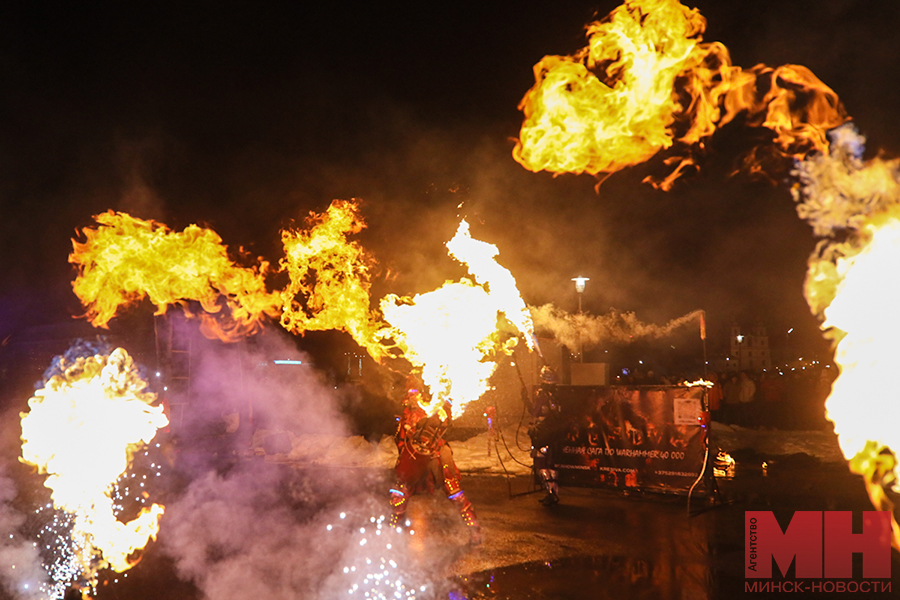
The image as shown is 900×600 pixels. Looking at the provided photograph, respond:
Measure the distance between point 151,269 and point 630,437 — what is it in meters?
8.22

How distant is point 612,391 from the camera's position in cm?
840

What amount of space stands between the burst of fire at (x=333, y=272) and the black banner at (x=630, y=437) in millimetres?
4864

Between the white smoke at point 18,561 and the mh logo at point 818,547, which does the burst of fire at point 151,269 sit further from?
the mh logo at point 818,547

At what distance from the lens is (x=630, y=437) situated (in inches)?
324

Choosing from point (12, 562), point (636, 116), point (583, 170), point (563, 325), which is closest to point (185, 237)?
point (12, 562)

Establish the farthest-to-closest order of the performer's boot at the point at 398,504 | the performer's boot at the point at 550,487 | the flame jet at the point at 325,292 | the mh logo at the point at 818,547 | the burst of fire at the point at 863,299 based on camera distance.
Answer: the flame jet at the point at 325,292
the performer's boot at the point at 550,487
the performer's boot at the point at 398,504
the mh logo at the point at 818,547
the burst of fire at the point at 863,299

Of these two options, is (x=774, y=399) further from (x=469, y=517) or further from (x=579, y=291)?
(x=469, y=517)

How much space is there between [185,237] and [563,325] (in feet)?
30.9

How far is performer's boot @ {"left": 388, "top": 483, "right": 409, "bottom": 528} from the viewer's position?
654cm

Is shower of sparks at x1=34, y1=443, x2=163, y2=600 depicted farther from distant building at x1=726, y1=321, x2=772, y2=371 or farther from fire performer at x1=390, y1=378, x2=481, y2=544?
distant building at x1=726, y1=321, x2=772, y2=371

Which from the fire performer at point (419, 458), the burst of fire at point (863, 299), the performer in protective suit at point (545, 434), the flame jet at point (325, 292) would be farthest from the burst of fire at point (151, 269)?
the burst of fire at point (863, 299)

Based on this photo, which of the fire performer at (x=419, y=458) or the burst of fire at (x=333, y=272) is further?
the burst of fire at (x=333, y=272)

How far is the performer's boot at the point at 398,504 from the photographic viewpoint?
654 cm

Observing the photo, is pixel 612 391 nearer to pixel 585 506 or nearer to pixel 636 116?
pixel 585 506
